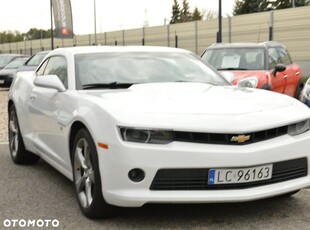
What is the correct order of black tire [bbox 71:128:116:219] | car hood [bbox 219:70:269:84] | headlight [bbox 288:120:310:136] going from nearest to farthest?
black tire [bbox 71:128:116:219], headlight [bbox 288:120:310:136], car hood [bbox 219:70:269:84]

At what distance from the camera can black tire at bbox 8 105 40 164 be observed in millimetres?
6219

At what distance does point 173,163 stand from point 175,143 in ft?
0.46

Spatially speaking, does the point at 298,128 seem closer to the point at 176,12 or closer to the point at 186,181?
the point at 186,181

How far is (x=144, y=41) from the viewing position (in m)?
41.5

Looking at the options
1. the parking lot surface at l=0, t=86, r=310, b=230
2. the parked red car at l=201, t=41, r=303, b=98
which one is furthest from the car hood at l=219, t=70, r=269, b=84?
the parking lot surface at l=0, t=86, r=310, b=230

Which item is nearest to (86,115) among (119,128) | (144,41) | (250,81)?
(119,128)

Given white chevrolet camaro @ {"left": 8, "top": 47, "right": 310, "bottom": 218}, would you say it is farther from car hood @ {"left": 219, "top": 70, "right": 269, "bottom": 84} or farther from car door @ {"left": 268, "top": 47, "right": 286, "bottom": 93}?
car door @ {"left": 268, "top": 47, "right": 286, "bottom": 93}

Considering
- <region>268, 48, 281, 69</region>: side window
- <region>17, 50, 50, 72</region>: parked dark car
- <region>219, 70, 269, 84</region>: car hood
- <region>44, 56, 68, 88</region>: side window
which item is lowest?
<region>17, 50, 50, 72</region>: parked dark car

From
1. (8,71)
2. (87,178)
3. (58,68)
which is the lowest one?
(8,71)

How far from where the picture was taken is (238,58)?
9.95 meters

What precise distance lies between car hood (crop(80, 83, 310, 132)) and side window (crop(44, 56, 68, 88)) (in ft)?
2.24

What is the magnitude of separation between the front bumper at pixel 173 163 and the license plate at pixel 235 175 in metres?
0.05

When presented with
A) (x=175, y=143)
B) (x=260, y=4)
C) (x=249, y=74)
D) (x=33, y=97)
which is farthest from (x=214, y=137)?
(x=260, y=4)

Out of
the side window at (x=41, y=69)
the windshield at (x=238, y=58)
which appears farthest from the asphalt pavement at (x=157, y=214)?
the windshield at (x=238, y=58)
